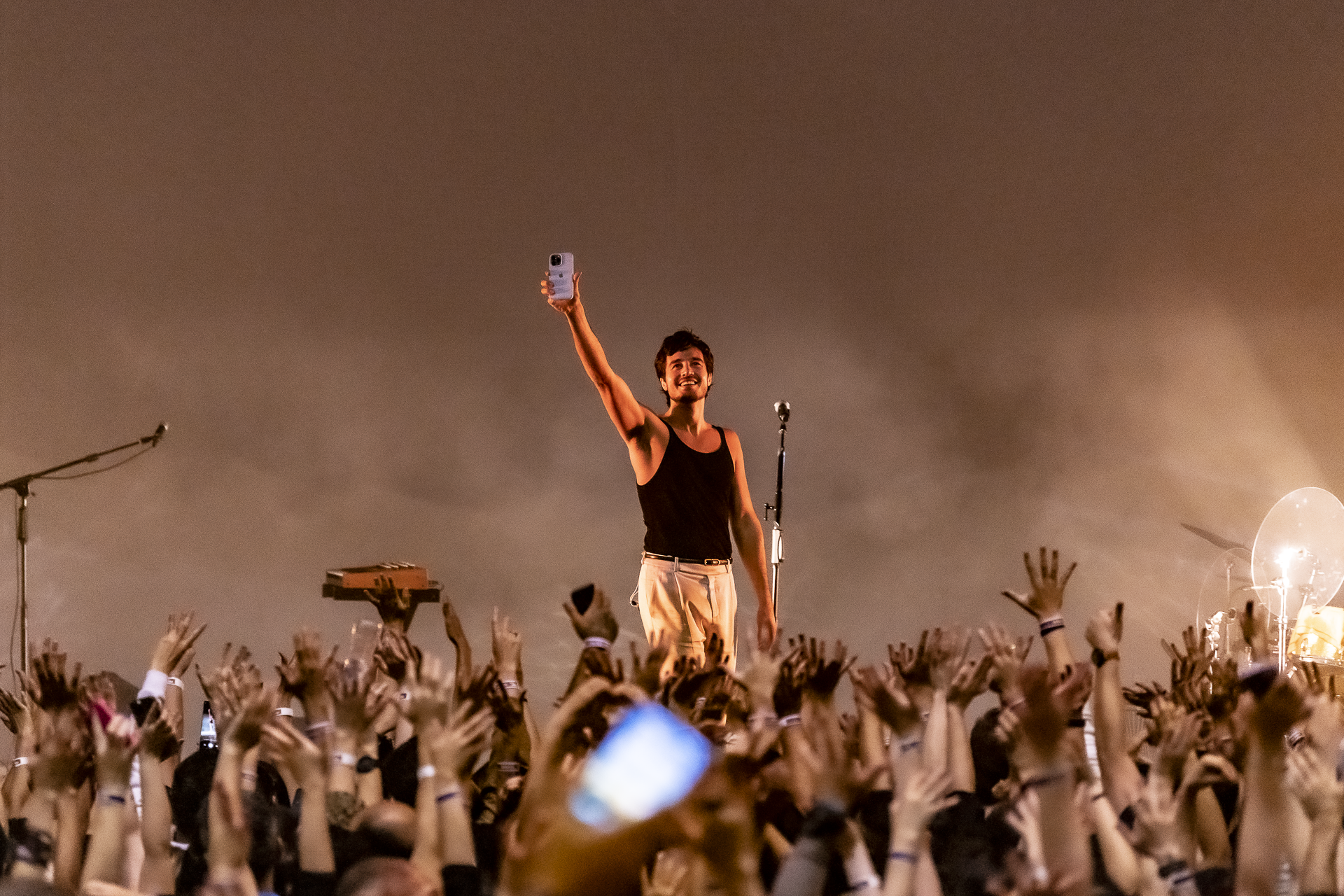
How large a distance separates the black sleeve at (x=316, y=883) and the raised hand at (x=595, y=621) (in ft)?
2.63

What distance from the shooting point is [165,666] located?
2.32 meters

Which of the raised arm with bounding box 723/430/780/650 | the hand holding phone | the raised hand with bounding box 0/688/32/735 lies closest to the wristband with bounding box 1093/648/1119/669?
the raised arm with bounding box 723/430/780/650

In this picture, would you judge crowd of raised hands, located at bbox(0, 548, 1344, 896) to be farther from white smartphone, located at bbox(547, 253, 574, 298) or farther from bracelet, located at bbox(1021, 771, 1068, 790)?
white smartphone, located at bbox(547, 253, 574, 298)

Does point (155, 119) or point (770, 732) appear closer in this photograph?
point (770, 732)

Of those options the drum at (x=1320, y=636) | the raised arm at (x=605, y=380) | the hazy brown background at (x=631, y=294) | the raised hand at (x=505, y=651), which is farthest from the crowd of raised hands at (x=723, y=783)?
the hazy brown background at (x=631, y=294)

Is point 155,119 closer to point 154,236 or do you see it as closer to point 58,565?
point 154,236

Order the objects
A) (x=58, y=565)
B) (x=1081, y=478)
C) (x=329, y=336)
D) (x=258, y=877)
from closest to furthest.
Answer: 1. (x=258, y=877)
2. (x=58, y=565)
3. (x=329, y=336)
4. (x=1081, y=478)

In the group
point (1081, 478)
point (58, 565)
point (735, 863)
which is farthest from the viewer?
point (1081, 478)

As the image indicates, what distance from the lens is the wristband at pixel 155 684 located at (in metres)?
2.26

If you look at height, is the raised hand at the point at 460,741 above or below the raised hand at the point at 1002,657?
below

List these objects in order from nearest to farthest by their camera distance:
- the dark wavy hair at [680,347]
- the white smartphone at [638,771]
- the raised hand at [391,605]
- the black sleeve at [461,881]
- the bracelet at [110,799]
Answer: the white smartphone at [638,771], the black sleeve at [461,881], the bracelet at [110,799], the raised hand at [391,605], the dark wavy hair at [680,347]

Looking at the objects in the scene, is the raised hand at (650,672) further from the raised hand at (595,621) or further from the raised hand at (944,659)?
the raised hand at (944,659)

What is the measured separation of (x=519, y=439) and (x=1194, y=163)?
12.4ft

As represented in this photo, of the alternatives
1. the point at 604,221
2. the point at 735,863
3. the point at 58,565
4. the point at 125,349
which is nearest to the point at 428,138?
the point at 604,221
